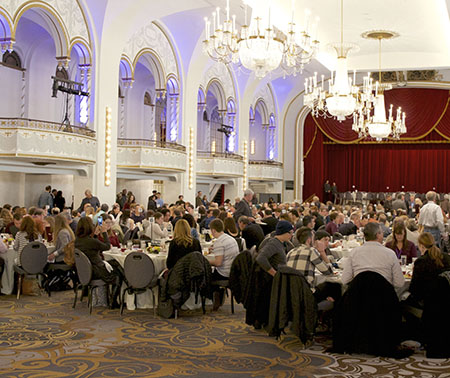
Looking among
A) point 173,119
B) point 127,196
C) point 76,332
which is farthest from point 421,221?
point 173,119

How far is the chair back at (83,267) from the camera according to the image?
6895 millimetres

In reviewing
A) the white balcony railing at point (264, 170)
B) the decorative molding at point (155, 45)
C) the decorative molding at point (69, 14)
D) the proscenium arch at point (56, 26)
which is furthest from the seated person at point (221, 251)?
the white balcony railing at point (264, 170)

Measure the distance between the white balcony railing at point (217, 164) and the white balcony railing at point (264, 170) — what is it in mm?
2682

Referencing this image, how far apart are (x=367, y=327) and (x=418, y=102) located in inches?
923

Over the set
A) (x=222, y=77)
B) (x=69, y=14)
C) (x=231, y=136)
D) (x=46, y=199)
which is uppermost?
(x=222, y=77)

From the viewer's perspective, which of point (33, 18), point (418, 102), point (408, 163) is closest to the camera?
point (33, 18)

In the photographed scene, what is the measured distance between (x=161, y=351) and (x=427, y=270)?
2.66 meters

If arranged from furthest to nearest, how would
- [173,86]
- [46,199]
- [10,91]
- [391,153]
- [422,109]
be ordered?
[391,153] < [422,109] < [173,86] < [10,91] < [46,199]

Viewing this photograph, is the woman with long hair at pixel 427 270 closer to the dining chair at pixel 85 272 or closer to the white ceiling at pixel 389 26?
the dining chair at pixel 85 272

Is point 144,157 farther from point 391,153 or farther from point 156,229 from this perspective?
point 391,153

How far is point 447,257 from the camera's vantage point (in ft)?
17.9

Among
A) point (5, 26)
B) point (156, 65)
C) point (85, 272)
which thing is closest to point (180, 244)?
point (85, 272)

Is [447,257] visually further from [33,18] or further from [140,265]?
[33,18]

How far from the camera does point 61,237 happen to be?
8.07 metres
